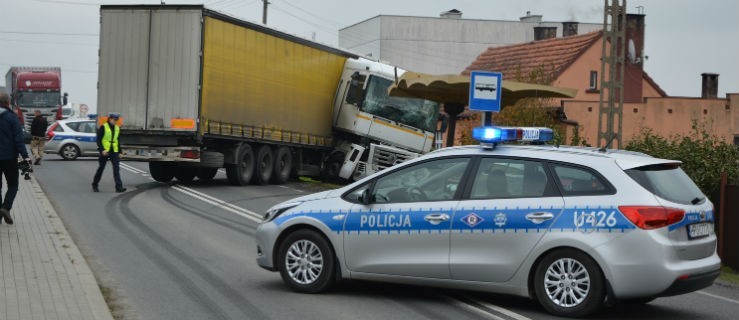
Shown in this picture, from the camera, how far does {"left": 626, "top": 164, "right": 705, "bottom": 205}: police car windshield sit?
352 inches

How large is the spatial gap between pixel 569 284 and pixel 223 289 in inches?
126

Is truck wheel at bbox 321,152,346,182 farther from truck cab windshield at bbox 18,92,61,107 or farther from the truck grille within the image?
truck cab windshield at bbox 18,92,61,107

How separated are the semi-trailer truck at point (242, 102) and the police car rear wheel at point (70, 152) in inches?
412

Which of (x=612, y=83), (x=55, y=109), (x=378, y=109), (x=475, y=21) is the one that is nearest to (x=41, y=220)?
(x=378, y=109)

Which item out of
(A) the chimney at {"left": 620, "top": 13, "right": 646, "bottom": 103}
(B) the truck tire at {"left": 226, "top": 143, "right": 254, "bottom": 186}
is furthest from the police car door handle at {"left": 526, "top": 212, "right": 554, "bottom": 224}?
(A) the chimney at {"left": 620, "top": 13, "right": 646, "bottom": 103}

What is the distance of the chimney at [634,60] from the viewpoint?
53469 mm

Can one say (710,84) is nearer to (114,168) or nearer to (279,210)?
(114,168)

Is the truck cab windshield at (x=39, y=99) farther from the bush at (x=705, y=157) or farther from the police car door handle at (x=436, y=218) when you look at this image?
the police car door handle at (x=436, y=218)

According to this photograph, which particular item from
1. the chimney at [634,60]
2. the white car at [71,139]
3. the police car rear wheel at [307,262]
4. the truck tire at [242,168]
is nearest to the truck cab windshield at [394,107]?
the truck tire at [242,168]

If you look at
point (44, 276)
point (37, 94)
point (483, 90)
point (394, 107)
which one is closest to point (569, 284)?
point (44, 276)

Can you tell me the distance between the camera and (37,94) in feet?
191

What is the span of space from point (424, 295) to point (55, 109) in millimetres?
50648

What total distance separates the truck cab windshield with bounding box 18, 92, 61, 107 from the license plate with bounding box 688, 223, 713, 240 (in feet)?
172

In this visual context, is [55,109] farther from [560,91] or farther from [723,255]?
[723,255]
